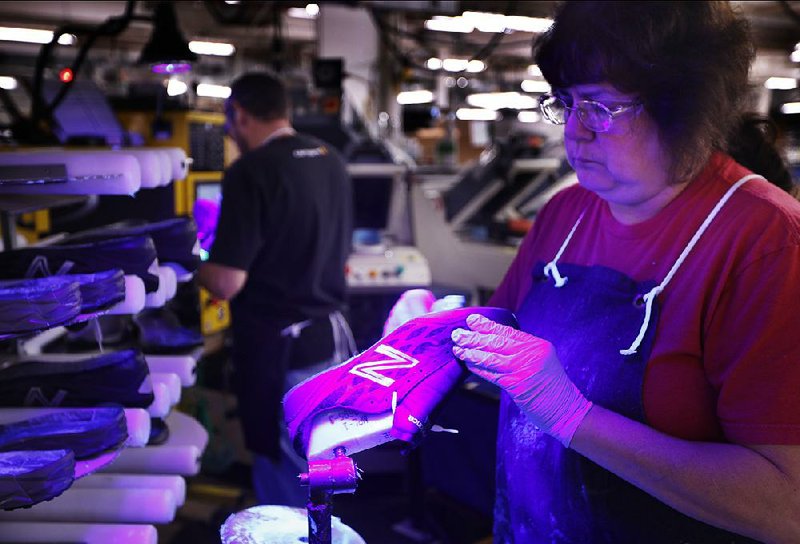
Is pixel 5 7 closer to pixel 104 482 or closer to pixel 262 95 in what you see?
pixel 262 95

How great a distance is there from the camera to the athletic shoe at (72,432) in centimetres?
149

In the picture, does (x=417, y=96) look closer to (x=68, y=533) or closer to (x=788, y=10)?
(x=788, y=10)

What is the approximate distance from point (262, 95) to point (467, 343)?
2350mm

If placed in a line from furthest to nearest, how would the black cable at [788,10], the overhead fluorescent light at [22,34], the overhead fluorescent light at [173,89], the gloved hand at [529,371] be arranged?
the overhead fluorescent light at [22,34] < the overhead fluorescent light at [173,89] < the black cable at [788,10] < the gloved hand at [529,371]

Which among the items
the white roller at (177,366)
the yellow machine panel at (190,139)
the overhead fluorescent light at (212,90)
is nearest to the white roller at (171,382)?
the white roller at (177,366)

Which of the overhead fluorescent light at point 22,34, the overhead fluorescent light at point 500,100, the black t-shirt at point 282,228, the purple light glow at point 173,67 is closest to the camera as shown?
the black t-shirt at point 282,228

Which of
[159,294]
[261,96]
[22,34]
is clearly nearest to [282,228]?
[261,96]

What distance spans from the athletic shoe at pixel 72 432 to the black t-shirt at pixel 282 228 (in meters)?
1.38

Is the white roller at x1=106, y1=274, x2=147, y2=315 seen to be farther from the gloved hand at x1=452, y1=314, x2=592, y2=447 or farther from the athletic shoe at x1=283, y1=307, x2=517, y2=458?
the gloved hand at x1=452, y1=314, x2=592, y2=447

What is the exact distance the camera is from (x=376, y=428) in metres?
1.09

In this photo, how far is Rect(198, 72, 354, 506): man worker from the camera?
120 inches

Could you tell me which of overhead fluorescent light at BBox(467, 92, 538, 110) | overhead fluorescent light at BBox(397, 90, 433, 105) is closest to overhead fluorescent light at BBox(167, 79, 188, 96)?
overhead fluorescent light at BBox(397, 90, 433, 105)

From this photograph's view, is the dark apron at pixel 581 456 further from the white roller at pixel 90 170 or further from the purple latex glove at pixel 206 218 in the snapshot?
the purple latex glove at pixel 206 218

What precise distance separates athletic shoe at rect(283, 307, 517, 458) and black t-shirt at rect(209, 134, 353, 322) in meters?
1.88
